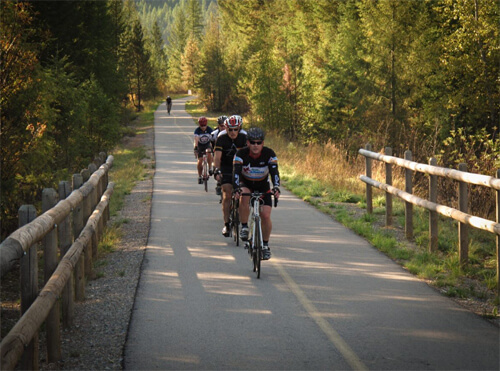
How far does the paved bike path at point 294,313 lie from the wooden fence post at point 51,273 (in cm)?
66

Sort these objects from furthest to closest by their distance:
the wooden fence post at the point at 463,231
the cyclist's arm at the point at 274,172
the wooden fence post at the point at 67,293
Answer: the cyclist's arm at the point at 274,172 < the wooden fence post at the point at 463,231 < the wooden fence post at the point at 67,293

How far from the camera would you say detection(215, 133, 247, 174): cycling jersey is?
40.2 feet

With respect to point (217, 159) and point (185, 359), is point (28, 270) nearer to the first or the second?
point (185, 359)

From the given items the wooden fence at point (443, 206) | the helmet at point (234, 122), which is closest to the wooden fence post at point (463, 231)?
the wooden fence at point (443, 206)

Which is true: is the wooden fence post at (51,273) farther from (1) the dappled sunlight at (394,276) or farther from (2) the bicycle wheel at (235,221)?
(2) the bicycle wheel at (235,221)

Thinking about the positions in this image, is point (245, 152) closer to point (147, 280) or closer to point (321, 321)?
point (147, 280)

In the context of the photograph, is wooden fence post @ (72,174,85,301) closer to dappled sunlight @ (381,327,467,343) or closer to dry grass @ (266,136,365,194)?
dappled sunlight @ (381,327,467,343)

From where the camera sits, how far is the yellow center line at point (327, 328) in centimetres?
574

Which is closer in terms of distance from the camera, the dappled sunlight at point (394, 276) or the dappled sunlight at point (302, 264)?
the dappled sunlight at point (394, 276)

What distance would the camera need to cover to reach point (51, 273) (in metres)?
6.29

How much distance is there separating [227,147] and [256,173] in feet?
9.21

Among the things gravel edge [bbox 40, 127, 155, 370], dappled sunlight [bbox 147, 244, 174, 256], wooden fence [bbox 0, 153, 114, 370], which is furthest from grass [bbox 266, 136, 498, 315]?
wooden fence [bbox 0, 153, 114, 370]

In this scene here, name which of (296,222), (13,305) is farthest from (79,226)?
(296,222)

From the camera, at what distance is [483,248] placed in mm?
10742
